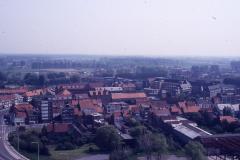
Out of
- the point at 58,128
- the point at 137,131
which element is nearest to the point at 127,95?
the point at 58,128

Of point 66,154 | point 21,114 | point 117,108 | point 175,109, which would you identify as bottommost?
point 66,154

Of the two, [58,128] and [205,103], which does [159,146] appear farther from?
[205,103]

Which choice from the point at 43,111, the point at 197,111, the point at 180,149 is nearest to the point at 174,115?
the point at 197,111

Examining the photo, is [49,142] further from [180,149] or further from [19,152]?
[180,149]

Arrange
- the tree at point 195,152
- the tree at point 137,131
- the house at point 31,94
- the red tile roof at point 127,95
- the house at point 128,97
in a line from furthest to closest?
the house at point 31,94 < the red tile roof at point 127,95 < the house at point 128,97 < the tree at point 137,131 < the tree at point 195,152

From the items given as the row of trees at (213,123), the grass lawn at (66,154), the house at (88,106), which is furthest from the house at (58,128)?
the row of trees at (213,123)

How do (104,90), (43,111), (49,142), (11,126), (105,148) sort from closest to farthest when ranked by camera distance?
(105,148) → (49,142) → (11,126) → (43,111) → (104,90)

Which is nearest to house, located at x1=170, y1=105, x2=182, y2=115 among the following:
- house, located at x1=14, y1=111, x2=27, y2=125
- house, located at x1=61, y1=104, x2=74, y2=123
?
house, located at x1=61, y1=104, x2=74, y2=123

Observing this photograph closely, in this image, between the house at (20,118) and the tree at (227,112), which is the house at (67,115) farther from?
the tree at (227,112)
